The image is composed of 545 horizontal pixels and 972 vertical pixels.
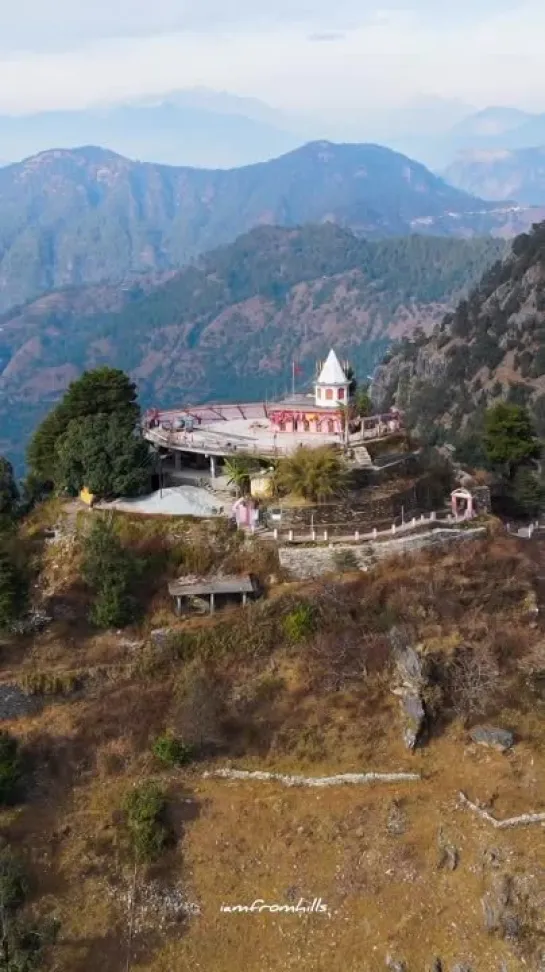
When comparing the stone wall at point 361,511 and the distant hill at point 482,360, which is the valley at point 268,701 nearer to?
the stone wall at point 361,511

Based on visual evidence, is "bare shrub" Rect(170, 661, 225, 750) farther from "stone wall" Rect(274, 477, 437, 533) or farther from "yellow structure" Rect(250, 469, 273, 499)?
"yellow structure" Rect(250, 469, 273, 499)

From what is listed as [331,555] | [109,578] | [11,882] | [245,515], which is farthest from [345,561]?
[11,882]

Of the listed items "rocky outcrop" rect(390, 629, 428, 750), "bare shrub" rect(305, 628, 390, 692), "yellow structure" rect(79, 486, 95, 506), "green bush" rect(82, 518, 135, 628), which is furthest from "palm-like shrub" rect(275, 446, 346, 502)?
"yellow structure" rect(79, 486, 95, 506)

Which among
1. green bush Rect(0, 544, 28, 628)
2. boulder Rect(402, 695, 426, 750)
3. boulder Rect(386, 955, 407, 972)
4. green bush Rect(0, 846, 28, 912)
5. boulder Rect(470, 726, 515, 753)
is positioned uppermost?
green bush Rect(0, 544, 28, 628)

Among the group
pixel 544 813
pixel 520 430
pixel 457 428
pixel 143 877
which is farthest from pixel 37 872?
pixel 457 428

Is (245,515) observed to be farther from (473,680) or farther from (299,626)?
(473,680)
